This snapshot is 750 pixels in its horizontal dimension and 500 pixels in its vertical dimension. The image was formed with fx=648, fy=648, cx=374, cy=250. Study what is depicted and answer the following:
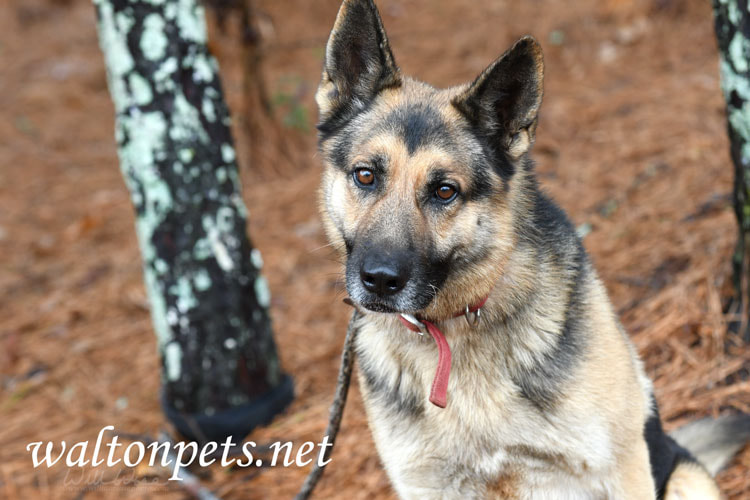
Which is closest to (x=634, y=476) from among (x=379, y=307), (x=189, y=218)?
(x=379, y=307)

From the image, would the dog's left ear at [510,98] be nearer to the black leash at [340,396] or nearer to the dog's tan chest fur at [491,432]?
the dog's tan chest fur at [491,432]

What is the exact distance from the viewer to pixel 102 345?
541 cm

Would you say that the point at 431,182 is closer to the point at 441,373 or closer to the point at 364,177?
the point at 364,177

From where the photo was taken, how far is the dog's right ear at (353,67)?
267 cm

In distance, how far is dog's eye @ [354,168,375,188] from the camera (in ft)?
8.93

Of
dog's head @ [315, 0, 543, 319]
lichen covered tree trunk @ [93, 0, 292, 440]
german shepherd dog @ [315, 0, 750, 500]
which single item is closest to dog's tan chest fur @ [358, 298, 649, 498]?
german shepherd dog @ [315, 0, 750, 500]

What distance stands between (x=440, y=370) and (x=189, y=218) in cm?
201

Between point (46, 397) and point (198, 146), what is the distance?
2506mm

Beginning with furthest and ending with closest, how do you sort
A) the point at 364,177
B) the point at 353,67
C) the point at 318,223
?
the point at 318,223 < the point at 353,67 < the point at 364,177

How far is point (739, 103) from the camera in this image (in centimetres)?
337

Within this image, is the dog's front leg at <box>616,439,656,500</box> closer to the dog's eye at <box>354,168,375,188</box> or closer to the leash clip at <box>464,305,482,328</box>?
the leash clip at <box>464,305,482,328</box>

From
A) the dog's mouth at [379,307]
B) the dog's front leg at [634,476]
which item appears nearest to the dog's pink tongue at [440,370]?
the dog's mouth at [379,307]

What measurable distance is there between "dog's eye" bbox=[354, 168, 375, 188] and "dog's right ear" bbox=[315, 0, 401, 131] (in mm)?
360

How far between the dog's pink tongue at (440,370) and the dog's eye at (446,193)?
0.52 m
